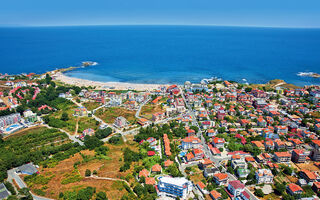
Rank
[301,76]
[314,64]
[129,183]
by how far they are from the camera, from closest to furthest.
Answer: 1. [129,183]
2. [301,76]
3. [314,64]

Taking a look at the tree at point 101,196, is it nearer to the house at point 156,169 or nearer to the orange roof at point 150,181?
the orange roof at point 150,181

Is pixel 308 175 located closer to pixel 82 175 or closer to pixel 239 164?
pixel 239 164

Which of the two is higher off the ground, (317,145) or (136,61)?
(136,61)

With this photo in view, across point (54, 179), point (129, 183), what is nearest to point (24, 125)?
point (54, 179)

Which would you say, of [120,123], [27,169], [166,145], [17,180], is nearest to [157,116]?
[120,123]

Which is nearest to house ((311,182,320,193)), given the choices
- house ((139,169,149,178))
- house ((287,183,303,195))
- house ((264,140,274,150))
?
house ((287,183,303,195))

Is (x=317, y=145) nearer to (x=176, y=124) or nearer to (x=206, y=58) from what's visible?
(x=176, y=124)
